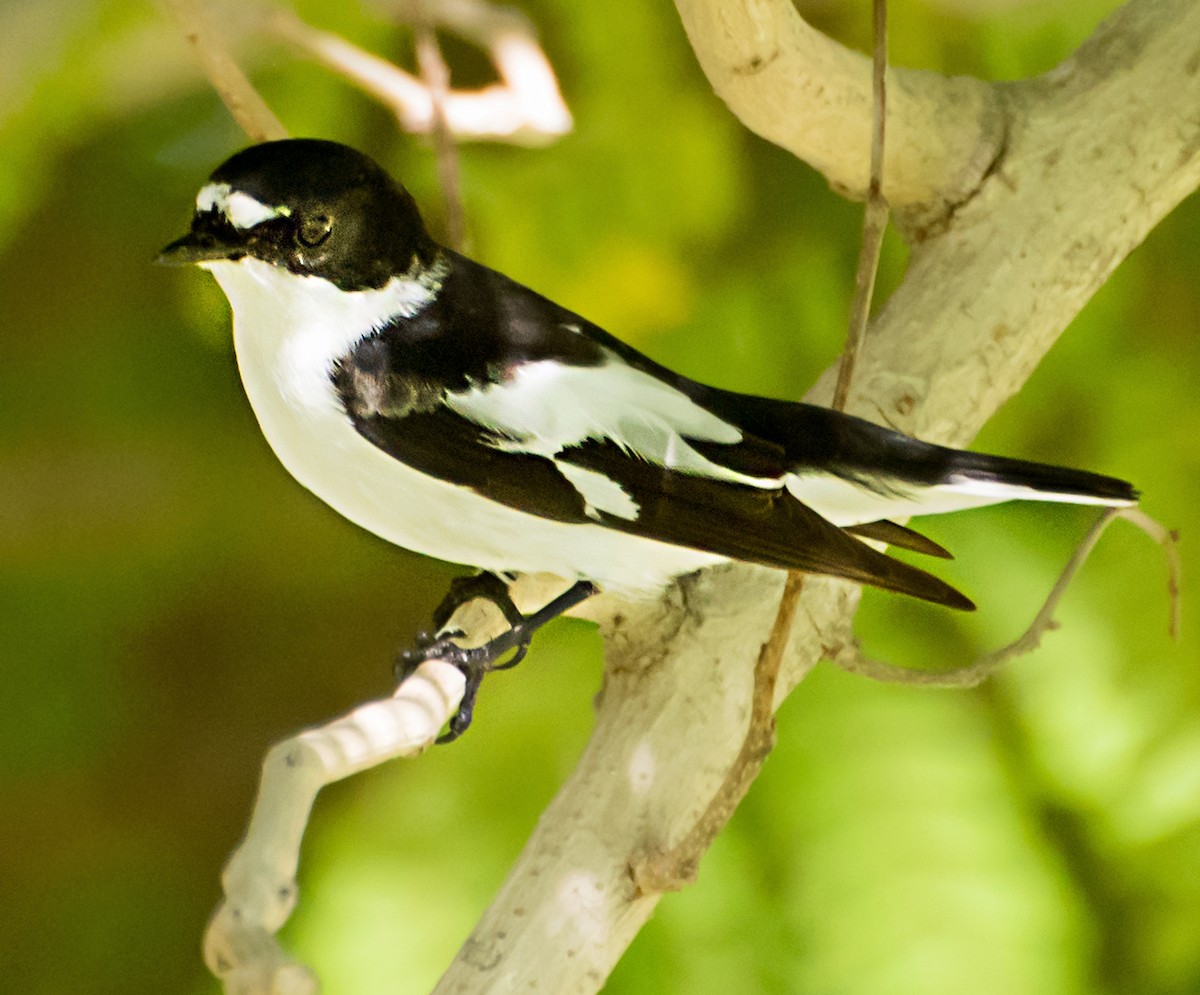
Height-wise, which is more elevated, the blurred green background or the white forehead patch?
the blurred green background

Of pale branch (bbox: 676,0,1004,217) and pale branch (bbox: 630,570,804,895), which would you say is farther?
pale branch (bbox: 676,0,1004,217)

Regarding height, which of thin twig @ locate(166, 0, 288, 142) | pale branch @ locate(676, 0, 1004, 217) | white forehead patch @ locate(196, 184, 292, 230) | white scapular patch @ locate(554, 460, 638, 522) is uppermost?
pale branch @ locate(676, 0, 1004, 217)

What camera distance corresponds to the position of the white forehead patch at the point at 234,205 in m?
0.60

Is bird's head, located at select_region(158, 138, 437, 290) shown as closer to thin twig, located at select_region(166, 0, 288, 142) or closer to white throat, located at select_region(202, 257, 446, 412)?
white throat, located at select_region(202, 257, 446, 412)

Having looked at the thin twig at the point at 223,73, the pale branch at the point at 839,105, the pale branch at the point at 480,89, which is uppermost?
the pale branch at the point at 480,89

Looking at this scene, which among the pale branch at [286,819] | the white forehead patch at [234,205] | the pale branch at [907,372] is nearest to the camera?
the pale branch at [286,819]

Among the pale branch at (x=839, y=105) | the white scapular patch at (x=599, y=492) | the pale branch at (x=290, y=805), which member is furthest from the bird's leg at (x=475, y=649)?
the pale branch at (x=839, y=105)

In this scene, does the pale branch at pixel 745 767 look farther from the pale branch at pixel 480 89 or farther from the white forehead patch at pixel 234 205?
the pale branch at pixel 480 89

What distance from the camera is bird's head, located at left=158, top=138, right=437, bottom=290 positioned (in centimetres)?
61

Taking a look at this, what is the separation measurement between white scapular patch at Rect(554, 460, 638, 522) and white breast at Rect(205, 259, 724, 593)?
0.02 m

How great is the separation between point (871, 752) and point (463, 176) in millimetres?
761

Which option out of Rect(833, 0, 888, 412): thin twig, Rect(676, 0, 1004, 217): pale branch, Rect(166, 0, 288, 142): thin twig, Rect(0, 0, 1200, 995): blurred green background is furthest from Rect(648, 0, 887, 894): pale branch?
Rect(0, 0, 1200, 995): blurred green background

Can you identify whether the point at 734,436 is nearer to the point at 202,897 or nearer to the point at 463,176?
the point at 463,176

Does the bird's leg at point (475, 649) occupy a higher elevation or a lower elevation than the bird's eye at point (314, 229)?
lower
